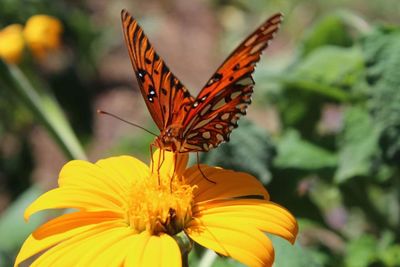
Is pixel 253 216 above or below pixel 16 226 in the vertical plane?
above

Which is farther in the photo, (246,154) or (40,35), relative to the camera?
(40,35)

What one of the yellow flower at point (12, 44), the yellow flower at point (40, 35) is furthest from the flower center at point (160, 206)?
the yellow flower at point (40, 35)

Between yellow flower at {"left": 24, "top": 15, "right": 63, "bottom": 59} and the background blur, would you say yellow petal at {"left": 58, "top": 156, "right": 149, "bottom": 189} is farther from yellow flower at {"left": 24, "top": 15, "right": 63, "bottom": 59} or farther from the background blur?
yellow flower at {"left": 24, "top": 15, "right": 63, "bottom": 59}

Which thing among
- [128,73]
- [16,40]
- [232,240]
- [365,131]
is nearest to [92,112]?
[128,73]

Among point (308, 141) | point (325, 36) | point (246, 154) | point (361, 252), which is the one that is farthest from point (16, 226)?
point (325, 36)

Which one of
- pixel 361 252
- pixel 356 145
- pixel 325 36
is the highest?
pixel 325 36

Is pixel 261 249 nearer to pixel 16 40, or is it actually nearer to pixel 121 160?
pixel 121 160

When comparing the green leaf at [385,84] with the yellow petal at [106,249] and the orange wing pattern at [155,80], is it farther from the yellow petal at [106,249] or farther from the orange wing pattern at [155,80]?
the yellow petal at [106,249]

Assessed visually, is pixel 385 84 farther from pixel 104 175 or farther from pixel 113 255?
pixel 113 255
